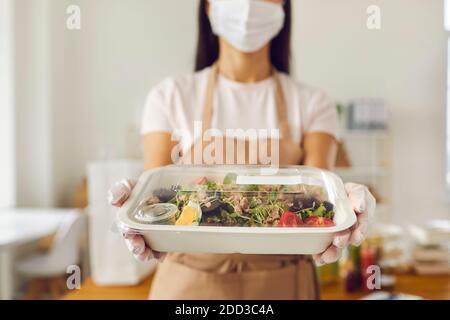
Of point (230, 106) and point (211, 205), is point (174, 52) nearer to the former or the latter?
point (230, 106)

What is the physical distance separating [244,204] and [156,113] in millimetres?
179

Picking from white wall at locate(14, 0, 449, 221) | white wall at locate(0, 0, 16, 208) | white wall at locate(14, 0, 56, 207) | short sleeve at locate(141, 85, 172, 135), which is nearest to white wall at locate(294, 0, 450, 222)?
white wall at locate(14, 0, 449, 221)

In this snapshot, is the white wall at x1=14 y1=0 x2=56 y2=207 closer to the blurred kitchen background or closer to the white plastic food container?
the blurred kitchen background

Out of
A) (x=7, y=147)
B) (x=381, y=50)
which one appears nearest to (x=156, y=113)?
(x=381, y=50)

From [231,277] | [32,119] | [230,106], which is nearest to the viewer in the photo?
[230,106]

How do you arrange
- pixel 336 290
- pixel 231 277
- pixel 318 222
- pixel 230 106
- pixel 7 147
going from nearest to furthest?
pixel 318 222
pixel 230 106
pixel 231 277
pixel 336 290
pixel 7 147

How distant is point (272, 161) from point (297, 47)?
17cm

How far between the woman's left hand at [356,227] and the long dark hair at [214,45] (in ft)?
0.70

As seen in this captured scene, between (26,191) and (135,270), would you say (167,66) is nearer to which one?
(135,270)

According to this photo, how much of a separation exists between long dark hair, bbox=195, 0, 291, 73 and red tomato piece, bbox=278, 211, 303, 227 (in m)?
0.23

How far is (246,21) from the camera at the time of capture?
48cm

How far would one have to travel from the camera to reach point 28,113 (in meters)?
1.56

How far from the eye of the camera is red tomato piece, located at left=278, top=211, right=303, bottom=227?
15.4 inches

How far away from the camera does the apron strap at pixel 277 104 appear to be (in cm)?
51
